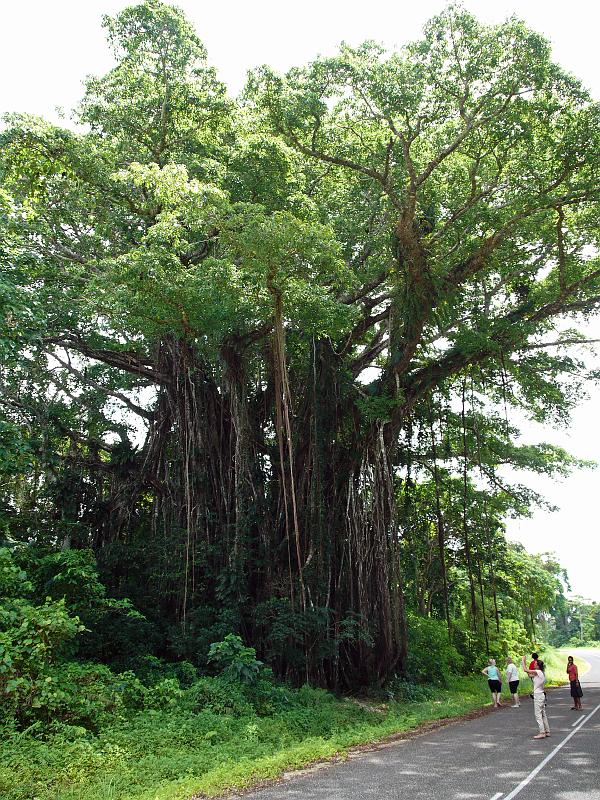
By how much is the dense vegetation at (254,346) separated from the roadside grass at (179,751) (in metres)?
0.06

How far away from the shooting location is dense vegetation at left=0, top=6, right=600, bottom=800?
7578 millimetres

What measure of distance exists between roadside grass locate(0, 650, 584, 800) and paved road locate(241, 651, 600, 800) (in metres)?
0.41

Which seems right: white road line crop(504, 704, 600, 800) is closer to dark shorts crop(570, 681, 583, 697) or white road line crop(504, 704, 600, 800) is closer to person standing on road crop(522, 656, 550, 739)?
person standing on road crop(522, 656, 550, 739)

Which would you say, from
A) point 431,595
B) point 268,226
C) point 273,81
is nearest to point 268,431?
point 268,226

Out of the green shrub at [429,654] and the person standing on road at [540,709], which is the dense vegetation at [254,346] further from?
the person standing on road at [540,709]

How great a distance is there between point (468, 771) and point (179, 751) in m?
2.46

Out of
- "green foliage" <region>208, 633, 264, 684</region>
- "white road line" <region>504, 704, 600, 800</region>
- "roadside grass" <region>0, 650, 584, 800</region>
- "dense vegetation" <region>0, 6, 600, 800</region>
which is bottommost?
"white road line" <region>504, 704, 600, 800</region>

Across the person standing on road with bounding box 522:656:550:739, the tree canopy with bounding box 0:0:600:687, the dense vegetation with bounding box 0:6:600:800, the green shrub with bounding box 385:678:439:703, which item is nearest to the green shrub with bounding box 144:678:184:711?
the dense vegetation with bounding box 0:6:600:800

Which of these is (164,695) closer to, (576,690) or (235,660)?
(235,660)

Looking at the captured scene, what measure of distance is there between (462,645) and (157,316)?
39.8 ft

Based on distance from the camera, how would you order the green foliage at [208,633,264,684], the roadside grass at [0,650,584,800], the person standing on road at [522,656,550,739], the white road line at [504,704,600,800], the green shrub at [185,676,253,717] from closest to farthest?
the white road line at [504,704,600,800]
the roadside grass at [0,650,584,800]
the person standing on road at [522,656,550,739]
the green shrub at [185,676,253,717]
the green foliage at [208,633,264,684]

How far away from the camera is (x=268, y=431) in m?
11.0

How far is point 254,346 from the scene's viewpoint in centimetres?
1084

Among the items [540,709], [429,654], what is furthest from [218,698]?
[429,654]
